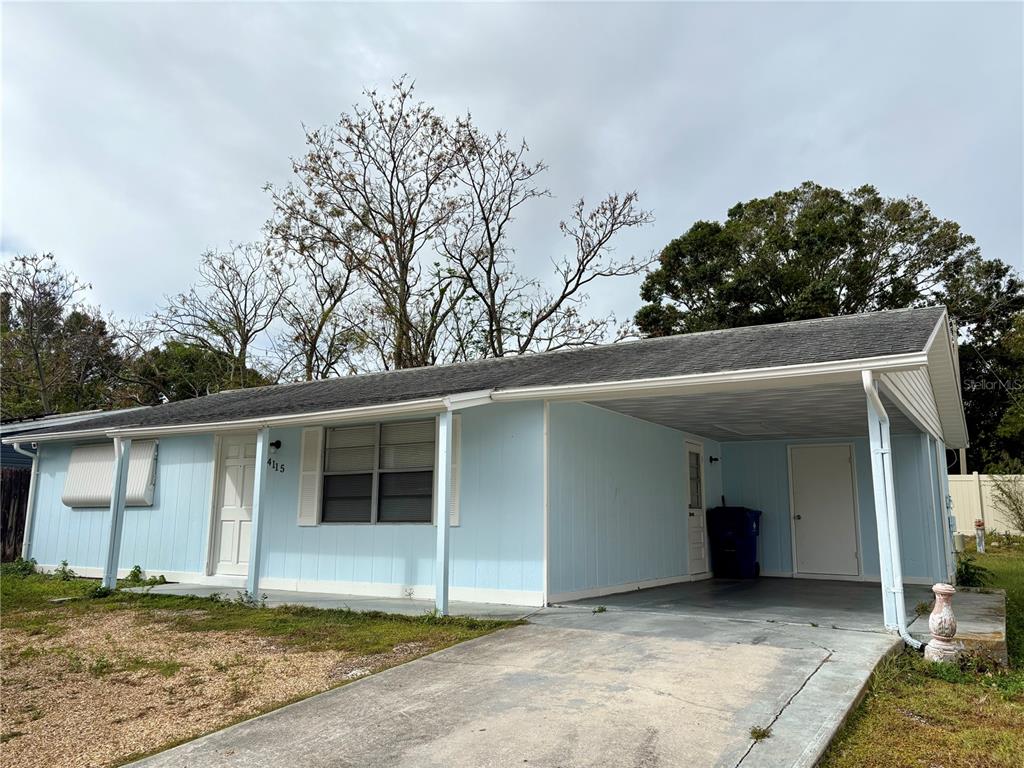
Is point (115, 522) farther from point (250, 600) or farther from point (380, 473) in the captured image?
point (380, 473)

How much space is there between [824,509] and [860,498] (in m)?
0.53

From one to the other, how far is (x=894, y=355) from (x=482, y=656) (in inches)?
143

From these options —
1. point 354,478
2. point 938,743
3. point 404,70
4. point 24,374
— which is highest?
point 404,70

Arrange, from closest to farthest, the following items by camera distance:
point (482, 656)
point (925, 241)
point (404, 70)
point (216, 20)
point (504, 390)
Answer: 1. point (482, 656)
2. point (504, 390)
3. point (216, 20)
4. point (404, 70)
5. point (925, 241)

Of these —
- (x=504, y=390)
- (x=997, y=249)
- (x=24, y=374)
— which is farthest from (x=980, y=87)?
(x=24, y=374)

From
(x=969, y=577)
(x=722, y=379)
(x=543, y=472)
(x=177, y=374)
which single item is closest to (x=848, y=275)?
(x=969, y=577)

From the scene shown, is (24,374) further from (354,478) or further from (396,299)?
Answer: (354,478)

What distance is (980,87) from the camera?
Answer: 10461mm

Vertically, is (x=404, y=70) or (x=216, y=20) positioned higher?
(x=404, y=70)

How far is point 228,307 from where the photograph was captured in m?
22.2

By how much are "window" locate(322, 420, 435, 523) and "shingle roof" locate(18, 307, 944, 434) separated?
1.57 ft

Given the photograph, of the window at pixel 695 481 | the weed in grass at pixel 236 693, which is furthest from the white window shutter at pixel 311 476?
the window at pixel 695 481

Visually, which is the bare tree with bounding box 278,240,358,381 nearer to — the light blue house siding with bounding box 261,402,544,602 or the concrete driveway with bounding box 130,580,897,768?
the light blue house siding with bounding box 261,402,544,602

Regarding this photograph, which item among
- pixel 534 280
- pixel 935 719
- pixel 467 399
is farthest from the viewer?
pixel 534 280
